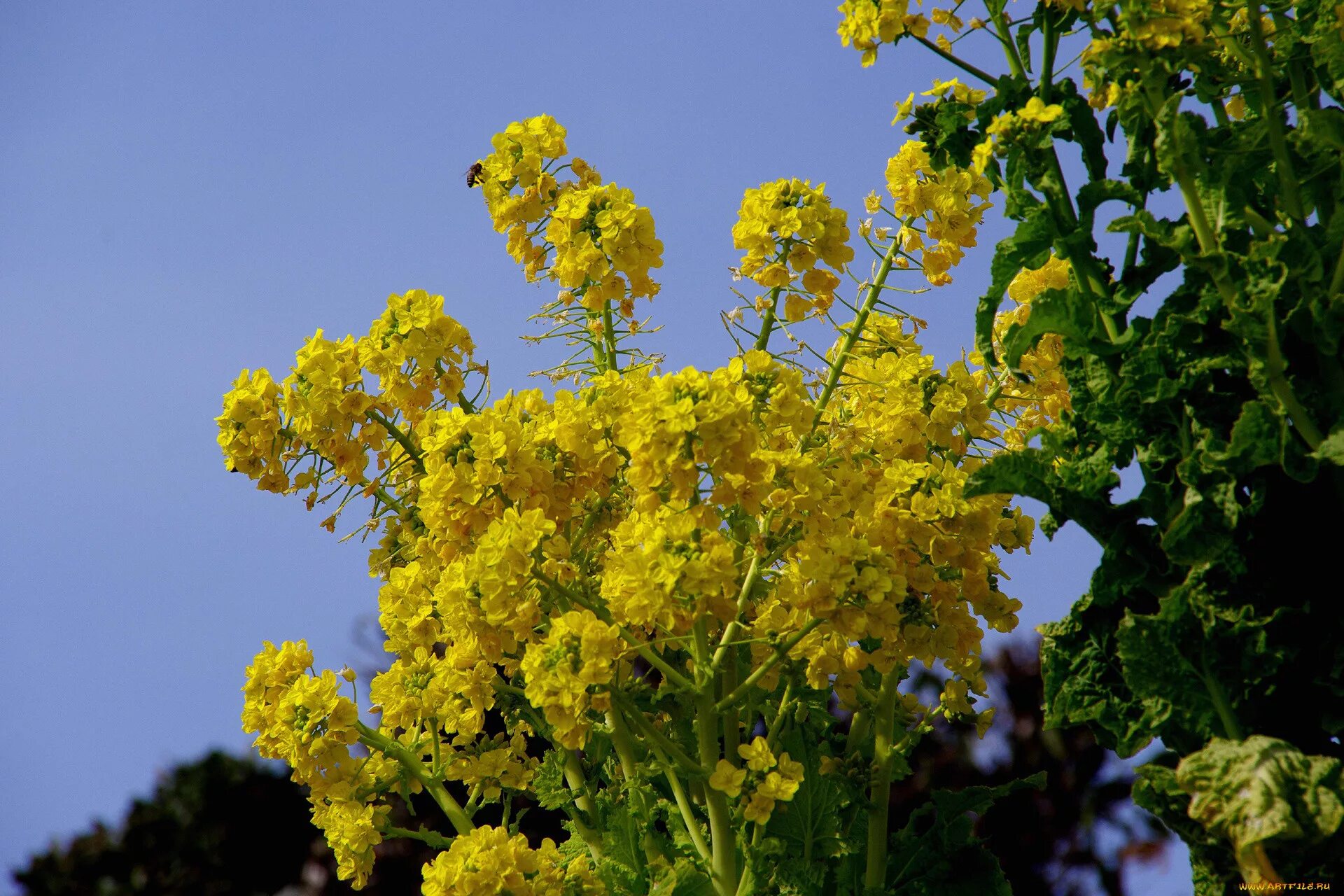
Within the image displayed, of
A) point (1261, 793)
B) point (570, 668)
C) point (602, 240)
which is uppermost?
point (602, 240)

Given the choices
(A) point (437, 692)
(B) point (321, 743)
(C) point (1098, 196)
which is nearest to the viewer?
(C) point (1098, 196)

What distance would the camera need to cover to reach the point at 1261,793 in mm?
2336

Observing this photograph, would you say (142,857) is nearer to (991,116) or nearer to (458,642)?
(458,642)

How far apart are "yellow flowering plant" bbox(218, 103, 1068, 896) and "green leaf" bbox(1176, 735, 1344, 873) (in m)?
0.75

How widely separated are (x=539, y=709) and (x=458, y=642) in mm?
485

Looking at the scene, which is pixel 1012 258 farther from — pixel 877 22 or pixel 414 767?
pixel 414 767

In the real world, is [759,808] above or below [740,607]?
below

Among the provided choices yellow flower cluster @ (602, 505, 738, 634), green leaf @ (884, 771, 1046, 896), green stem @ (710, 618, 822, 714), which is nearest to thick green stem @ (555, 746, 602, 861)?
green stem @ (710, 618, 822, 714)

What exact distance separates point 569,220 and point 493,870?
1.70 metres

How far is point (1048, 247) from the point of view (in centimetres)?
281

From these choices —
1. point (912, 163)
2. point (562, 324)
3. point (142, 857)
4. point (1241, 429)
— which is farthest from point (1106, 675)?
point (142, 857)

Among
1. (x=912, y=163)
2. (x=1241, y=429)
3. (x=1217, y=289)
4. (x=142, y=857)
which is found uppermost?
(x=142, y=857)

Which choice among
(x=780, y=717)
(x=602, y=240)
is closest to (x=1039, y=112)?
(x=602, y=240)

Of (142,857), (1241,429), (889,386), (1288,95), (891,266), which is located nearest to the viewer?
(1241,429)
